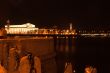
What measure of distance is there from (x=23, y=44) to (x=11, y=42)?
807 mm

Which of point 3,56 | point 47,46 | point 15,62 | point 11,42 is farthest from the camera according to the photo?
point 47,46

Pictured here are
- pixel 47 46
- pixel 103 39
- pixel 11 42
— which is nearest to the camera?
pixel 11 42

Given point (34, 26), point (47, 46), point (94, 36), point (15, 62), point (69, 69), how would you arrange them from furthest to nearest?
point (94, 36) → point (34, 26) → point (47, 46) → point (15, 62) → point (69, 69)

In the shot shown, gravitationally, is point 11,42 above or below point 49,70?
above

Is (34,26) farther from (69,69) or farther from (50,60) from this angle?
(69,69)

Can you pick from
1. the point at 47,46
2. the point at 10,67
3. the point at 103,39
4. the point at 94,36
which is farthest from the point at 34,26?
the point at 10,67

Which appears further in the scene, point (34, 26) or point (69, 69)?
point (34, 26)

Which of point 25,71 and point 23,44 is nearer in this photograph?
point 25,71

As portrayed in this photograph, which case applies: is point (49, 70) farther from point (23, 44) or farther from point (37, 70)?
point (37, 70)

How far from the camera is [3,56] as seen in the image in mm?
11500

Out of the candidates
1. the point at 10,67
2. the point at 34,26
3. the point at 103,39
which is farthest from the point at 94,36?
the point at 10,67

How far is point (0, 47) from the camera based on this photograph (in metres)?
12.5

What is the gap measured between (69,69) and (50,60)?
31.0 ft

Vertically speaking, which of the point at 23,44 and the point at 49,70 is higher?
the point at 23,44
